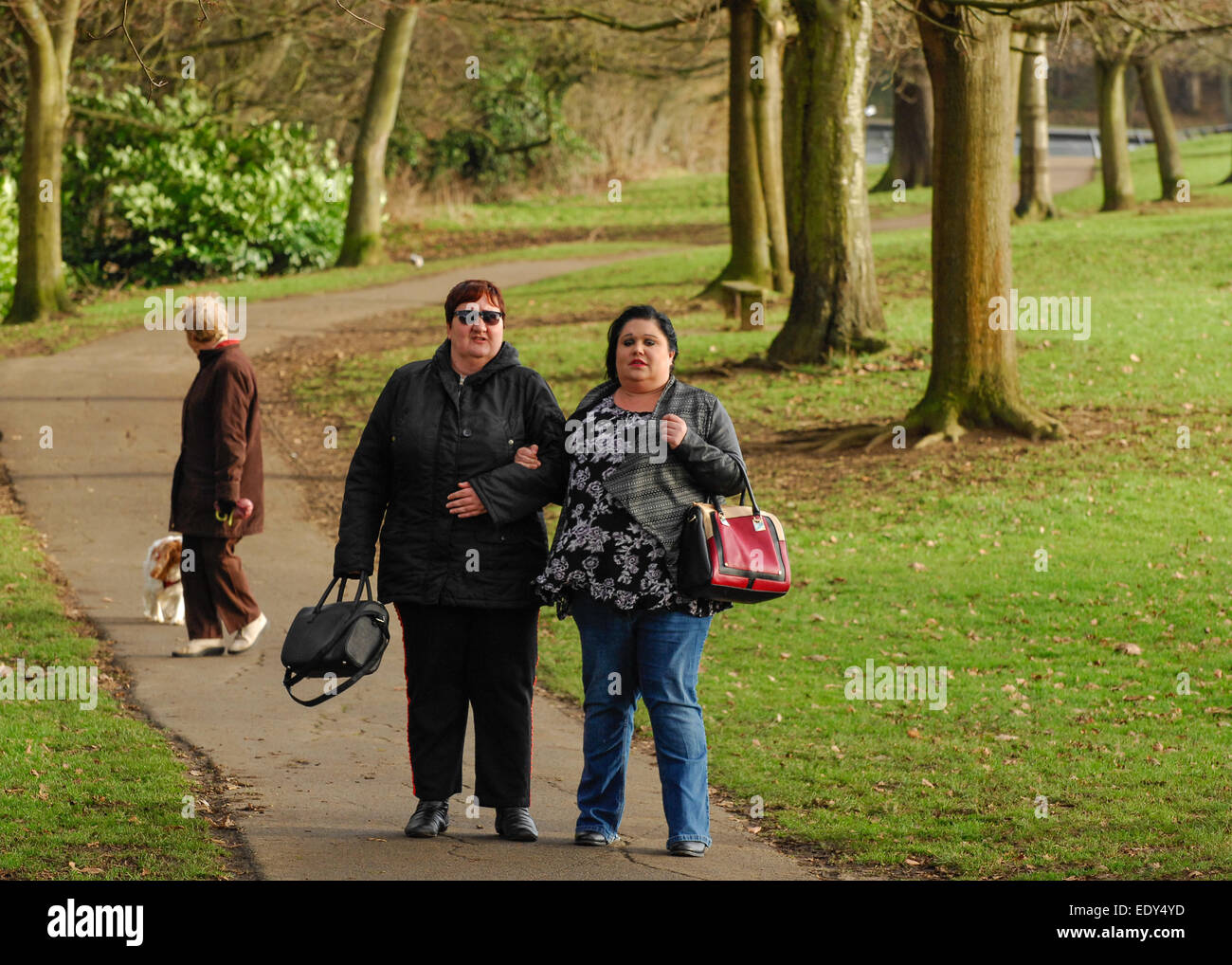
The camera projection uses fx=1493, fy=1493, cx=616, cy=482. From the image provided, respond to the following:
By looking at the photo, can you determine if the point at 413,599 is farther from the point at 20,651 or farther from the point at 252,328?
the point at 252,328

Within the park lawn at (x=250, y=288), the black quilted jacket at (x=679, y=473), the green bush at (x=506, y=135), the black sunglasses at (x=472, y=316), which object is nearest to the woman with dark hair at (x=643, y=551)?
the black quilted jacket at (x=679, y=473)

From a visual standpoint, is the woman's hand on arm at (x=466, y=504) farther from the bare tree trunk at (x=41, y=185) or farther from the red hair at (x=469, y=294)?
the bare tree trunk at (x=41, y=185)

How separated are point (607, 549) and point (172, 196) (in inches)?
903

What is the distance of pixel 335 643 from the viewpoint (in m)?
5.29

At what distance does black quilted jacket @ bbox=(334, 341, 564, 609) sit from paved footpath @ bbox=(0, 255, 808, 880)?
3.06 ft

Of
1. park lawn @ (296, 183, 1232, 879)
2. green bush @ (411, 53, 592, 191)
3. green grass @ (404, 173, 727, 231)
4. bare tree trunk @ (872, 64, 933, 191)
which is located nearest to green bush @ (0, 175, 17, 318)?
park lawn @ (296, 183, 1232, 879)

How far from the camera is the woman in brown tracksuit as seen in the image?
8.13 metres

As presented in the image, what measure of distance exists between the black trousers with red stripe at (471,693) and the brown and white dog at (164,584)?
3.79m

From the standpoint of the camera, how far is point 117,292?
2562cm

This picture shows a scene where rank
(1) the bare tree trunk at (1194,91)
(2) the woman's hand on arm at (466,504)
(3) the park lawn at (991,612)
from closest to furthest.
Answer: (2) the woman's hand on arm at (466,504) < (3) the park lawn at (991,612) < (1) the bare tree trunk at (1194,91)

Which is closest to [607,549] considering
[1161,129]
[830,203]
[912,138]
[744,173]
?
[830,203]

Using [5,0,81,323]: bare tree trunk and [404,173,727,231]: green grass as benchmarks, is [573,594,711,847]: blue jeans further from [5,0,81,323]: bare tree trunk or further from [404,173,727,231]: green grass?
[404,173,727,231]: green grass

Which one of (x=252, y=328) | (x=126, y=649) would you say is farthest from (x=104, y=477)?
(x=252, y=328)

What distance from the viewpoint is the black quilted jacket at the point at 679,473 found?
5219mm
